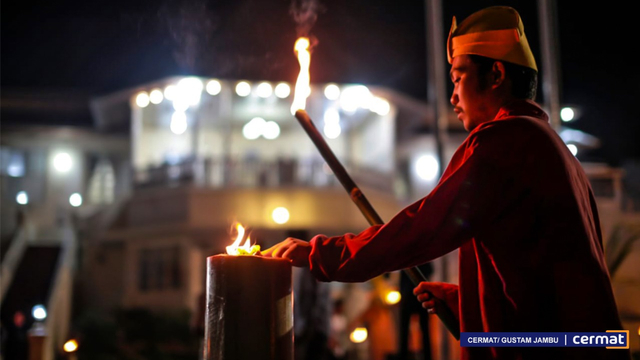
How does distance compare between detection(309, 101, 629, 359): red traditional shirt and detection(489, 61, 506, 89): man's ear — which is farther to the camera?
detection(489, 61, 506, 89): man's ear

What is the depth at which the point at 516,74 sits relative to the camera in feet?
7.25

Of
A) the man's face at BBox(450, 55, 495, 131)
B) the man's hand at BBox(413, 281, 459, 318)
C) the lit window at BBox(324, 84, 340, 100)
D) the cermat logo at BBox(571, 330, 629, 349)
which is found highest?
the lit window at BBox(324, 84, 340, 100)

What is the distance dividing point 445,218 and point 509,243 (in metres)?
0.21

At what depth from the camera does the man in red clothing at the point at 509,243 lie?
1.86m

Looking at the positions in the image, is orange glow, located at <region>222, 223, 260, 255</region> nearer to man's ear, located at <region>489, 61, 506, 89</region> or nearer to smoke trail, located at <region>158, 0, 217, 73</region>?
man's ear, located at <region>489, 61, 506, 89</region>

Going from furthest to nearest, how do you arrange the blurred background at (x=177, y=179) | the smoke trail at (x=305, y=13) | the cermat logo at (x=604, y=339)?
the blurred background at (x=177, y=179) < the smoke trail at (x=305, y=13) < the cermat logo at (x=604, y=339)

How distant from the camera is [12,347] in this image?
12500 mm

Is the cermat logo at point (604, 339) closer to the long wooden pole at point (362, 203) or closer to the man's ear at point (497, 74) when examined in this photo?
the long wooden pole at point (362, 203)

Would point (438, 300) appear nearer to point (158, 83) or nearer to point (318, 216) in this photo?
point (318, 216)

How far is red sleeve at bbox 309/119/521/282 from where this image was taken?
6.19 ft

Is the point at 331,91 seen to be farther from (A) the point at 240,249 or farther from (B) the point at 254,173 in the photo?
(A) the point at 240,249

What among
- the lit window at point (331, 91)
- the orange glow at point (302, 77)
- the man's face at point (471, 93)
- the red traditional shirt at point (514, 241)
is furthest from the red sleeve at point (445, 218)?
the lit window at point (331, 91)

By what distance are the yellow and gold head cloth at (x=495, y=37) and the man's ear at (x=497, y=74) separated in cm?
2

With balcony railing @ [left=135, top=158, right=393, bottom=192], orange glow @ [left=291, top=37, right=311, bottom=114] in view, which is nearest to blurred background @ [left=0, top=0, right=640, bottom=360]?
balcony railing @ [left=135, top=158, right=393, bottom=192]
